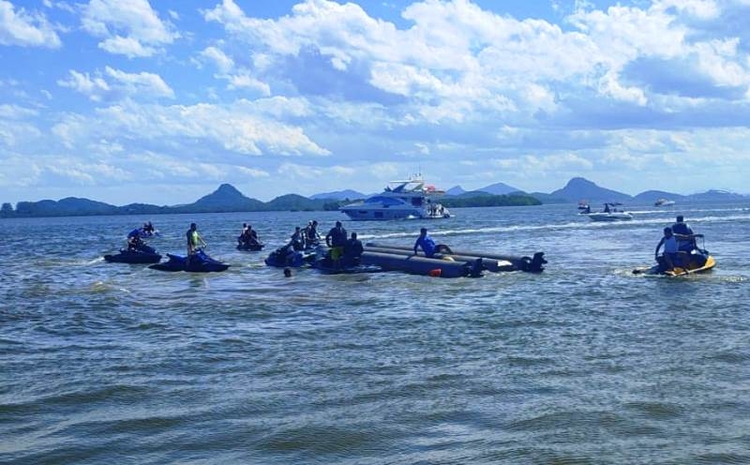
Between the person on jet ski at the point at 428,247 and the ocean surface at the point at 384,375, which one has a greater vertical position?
the person on jet ski at the point at 428,247

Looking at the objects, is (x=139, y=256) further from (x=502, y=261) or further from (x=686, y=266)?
(x=686, y=266)

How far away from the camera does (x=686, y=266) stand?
78.7ft

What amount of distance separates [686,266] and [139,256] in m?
21.2

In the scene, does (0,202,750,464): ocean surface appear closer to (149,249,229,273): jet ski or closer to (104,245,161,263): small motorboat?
(149,249,229,273): jet ski

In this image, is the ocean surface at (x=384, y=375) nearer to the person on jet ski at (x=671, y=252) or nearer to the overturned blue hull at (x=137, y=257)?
the person on jet ski at (x=671, y=252)

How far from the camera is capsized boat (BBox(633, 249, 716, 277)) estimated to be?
78.0 feet

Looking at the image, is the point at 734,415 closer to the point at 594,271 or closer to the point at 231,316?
the point at 231,316

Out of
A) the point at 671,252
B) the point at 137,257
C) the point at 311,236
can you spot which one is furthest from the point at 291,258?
the point at 671,252

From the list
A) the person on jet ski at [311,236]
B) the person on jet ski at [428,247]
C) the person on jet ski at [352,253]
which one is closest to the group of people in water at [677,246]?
the person on jet ski at [428,247]

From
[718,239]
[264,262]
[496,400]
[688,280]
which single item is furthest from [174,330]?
[718,239]

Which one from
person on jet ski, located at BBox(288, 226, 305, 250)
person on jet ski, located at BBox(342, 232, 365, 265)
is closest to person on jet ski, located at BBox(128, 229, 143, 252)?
person on jet ski, located at BBox(288, 226, 305, 250)

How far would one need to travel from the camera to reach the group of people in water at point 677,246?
23.9 meters

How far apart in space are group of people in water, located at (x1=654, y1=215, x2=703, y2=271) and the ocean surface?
1.40 m

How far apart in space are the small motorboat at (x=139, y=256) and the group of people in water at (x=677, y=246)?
19366mm
